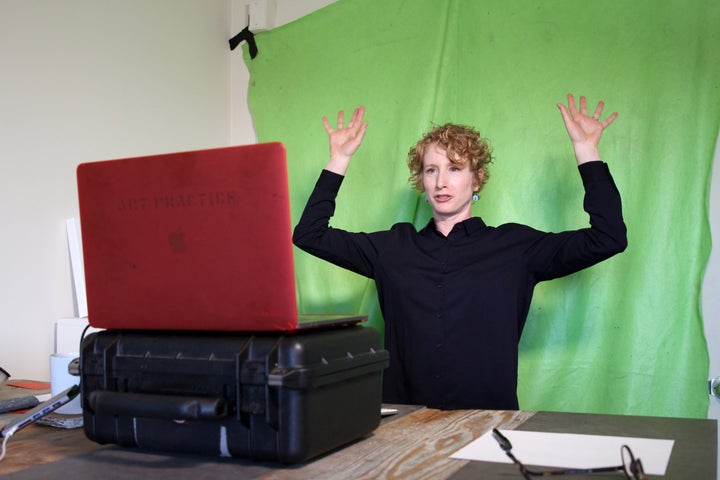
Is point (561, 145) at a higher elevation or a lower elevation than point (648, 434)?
higher

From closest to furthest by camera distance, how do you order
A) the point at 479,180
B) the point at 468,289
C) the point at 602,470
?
the point at 602,470 → the point at 468,289 → the point at 479,180

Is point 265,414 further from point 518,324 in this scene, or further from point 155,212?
point 518,324

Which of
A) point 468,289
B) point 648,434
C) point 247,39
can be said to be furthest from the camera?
point 247,39

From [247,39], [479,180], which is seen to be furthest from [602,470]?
[247,39]

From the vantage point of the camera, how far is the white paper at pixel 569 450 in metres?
0.83

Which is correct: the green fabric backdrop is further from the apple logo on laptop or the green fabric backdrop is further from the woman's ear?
the apple logo on laptop

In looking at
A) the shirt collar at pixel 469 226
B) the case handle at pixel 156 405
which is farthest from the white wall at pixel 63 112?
the case handle at pixel 156 405

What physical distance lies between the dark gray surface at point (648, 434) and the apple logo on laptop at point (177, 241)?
41 centimetres

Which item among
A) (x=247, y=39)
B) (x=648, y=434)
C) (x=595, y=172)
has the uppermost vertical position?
(x=247, y=39)

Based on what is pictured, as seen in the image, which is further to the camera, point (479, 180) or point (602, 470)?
point (479, 180)

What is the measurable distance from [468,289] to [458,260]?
0.28ft

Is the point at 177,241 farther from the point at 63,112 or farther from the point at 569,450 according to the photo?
the point at 63,112

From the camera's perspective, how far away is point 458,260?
1.90 metres

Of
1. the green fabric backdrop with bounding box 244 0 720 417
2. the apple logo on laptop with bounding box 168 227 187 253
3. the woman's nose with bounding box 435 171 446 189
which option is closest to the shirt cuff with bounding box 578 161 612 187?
the green fabric backdrop with bounding box 244 0 720 417
